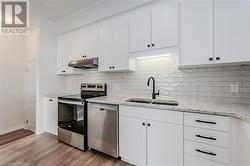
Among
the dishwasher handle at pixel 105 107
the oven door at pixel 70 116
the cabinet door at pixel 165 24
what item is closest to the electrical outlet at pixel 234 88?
the cabinet door at pixel 165 24

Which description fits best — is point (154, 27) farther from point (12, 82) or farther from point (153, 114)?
point (12, 82)

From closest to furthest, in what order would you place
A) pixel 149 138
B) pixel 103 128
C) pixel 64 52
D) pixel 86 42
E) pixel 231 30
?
pixel 231 30, pixel 149 138, pixel 103 128, pixel 86 42, pixel 64 52

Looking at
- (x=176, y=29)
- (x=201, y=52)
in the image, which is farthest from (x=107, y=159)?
(x=176, y=29)

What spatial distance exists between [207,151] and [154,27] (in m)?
1.74

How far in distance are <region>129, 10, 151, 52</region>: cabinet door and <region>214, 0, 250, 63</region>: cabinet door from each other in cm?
88


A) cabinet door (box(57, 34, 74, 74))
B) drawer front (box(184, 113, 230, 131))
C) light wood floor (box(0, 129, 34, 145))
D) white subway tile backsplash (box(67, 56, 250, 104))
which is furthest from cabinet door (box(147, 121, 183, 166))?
light wood floor (box(0, 129, 34, 145))

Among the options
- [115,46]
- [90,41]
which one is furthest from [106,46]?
[90,41]

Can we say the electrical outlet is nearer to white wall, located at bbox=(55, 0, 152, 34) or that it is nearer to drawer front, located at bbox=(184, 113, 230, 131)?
drawer front, located at bbox=(184, 113, 230, 131)

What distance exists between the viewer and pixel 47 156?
2.21 m

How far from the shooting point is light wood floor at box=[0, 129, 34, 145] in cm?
285

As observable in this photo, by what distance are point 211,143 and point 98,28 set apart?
8.45ft

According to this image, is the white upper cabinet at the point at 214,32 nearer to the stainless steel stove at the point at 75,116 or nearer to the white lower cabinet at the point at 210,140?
the white lower cabinet at the point at 210,140

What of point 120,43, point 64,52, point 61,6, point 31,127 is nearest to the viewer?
point 120,43

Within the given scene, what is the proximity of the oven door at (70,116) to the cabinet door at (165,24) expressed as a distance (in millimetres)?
1858
